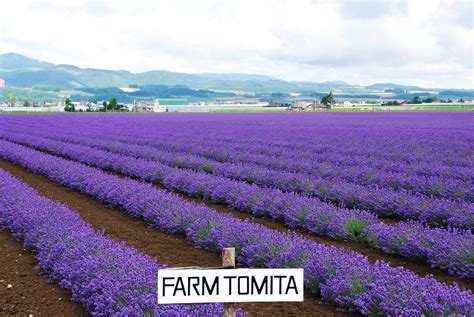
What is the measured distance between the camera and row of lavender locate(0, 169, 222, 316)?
4.05 m

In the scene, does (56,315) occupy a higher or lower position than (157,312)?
lower

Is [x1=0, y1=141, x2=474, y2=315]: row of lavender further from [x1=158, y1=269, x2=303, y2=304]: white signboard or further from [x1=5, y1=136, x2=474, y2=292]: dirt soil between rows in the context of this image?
[x1=158, y1=269, x2=303, y2=304]: white signboard

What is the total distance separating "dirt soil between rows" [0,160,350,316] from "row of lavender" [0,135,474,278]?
1.64 metres

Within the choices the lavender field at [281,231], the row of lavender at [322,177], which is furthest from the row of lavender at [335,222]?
the row of lavender at [322,177]

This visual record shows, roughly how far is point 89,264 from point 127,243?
7.02 ft

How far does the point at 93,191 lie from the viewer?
10688 millimetres

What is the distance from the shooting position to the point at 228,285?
2385 millimetres

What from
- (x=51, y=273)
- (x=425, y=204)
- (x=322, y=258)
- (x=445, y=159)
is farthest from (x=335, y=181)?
(x=51, y=273)

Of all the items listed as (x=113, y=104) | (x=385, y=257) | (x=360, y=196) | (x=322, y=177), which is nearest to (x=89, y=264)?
(x=385, y=257)

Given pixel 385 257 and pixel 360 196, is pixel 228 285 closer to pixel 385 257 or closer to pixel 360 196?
pixel 385 257

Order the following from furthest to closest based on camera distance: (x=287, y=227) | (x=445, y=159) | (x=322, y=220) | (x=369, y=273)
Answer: (x=445, y=159), (x=287, y=227), (x=322, y=220), (x=369, y=273)

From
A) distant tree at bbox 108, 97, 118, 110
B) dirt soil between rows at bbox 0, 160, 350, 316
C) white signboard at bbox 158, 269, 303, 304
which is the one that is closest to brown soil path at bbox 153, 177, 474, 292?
dirt soil between rows at bbox 0, 160, 350, 316

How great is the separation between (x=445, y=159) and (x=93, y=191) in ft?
30.3

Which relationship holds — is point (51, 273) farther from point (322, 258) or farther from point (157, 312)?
point (322, 258)
